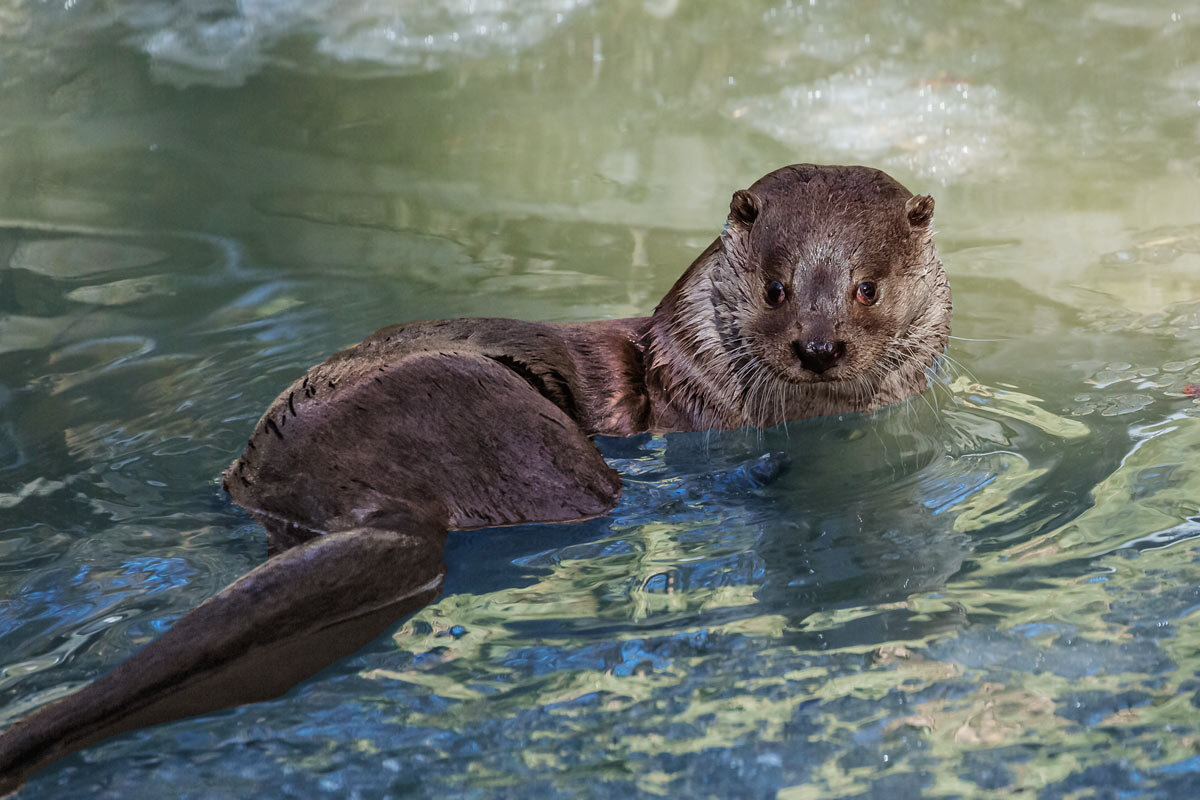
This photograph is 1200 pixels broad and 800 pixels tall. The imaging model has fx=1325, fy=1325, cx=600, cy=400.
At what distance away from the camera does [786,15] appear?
6504 mm

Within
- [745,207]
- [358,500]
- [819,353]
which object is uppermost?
[745,207]

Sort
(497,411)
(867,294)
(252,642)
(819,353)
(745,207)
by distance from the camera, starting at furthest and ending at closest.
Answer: (745,207)
(867,294)
(819,353)
(497,411)
(252,642)

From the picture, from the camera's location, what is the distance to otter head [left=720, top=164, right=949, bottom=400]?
2928 millimetres

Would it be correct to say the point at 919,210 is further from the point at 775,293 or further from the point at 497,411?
the point at 497,411

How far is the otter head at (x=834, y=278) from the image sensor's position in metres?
2.93

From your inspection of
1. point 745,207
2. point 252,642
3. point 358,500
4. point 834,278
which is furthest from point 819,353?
point 252,642

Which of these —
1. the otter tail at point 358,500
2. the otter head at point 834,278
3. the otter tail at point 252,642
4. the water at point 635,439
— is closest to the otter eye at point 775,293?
the otter head at point 834,278

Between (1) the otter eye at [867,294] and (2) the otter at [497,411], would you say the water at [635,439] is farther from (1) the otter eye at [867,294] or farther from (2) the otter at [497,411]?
(1) the otter eye at [867,294]

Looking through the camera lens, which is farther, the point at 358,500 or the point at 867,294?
the point at 867,294

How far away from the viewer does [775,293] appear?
301 centimetres

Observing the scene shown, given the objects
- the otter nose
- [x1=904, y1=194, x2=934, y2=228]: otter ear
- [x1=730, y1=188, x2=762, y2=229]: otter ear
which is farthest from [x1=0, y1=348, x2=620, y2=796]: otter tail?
[x1=904, y1=194, x2=934, y2=228]: otter ear

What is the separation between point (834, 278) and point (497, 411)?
821 millimetres

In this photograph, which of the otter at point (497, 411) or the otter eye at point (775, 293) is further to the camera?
the otter eye at point (775, 293)

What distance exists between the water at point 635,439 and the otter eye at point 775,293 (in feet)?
1.17
